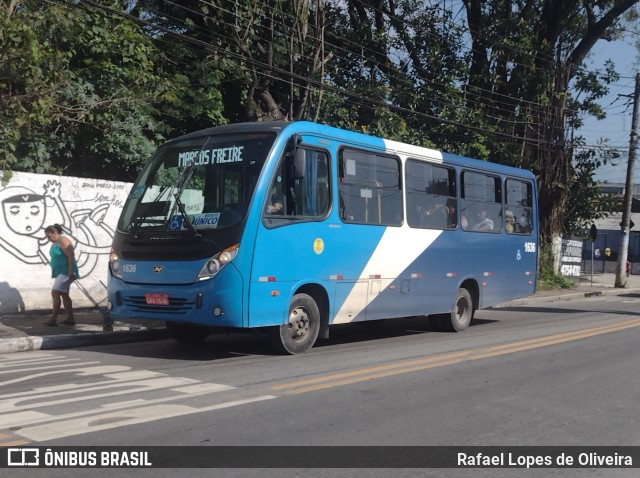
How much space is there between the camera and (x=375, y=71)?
25688 millimetres

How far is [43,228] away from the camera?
13.5 m

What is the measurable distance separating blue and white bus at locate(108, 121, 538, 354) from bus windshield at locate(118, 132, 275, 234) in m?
0.02

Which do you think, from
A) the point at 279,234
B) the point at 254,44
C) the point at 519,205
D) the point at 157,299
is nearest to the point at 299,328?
the point at 279,234

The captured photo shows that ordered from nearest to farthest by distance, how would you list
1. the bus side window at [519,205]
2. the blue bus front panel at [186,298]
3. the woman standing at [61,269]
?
the blue bus front panel at [186,298]
the woman standing at [61,269]
the bus side window at [519,205]

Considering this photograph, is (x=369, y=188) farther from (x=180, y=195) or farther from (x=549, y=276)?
(x=549, y=276)

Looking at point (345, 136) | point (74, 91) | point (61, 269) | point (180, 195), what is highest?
point (74, 91)

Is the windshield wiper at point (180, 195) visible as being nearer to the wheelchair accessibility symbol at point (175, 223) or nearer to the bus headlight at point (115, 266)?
the wheelchair accessibility symbol at point (175, 223)

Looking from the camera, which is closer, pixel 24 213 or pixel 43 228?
pixel 24 213

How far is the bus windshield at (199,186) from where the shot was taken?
9125 mm

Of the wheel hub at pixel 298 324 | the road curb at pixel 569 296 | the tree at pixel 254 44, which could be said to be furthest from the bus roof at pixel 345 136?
the road curb at pixel 569 296

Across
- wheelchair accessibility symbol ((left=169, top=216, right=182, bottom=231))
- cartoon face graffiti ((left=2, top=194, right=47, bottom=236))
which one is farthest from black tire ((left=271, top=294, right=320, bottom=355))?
cartoon face graffiti ((left=2, top=194, right=47, bottom=236))

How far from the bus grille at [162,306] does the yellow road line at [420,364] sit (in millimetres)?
1964

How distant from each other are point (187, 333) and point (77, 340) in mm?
1637

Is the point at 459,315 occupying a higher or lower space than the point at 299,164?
lower
